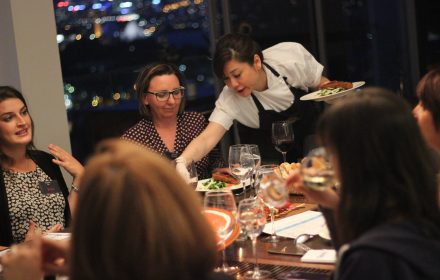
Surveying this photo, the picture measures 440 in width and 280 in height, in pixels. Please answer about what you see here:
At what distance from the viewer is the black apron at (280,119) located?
3.90 metres

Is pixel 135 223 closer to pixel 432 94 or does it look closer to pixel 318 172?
pixel 318 172

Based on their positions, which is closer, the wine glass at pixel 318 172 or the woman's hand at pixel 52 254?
the woman's hand at pixel 52 254

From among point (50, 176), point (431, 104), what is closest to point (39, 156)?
point (50, 176)

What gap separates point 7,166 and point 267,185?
72.2 inches

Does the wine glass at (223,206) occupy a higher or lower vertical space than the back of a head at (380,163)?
lower

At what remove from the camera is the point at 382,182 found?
137 cm

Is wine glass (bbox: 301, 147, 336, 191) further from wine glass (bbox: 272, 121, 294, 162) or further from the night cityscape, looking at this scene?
the night cityscape

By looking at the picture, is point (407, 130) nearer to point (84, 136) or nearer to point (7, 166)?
point (7, 166)

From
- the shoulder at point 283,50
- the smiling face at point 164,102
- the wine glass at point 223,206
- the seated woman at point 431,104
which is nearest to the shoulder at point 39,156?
the smiling face at point 164,102

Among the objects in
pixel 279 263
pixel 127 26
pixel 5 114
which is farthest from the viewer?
pixel 127 26

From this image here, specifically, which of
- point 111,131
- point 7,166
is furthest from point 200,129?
point 111,131

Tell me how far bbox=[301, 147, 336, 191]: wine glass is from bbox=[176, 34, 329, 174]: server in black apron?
1.97 meters

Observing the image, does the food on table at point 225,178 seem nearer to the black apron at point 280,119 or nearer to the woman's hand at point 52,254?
the black apron at point 280,119

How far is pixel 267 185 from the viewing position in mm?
1820
